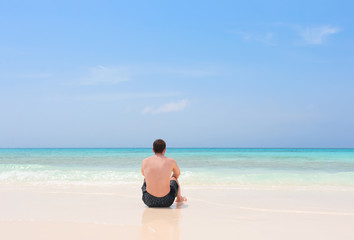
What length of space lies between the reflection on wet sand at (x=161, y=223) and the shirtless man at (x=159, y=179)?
0.15 meters

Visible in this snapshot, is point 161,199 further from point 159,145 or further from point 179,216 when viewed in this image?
point 159,145

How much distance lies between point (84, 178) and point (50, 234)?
694 cm

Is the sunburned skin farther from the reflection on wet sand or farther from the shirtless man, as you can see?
the reflection on wet sand

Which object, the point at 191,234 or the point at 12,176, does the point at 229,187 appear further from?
the point at 12,176

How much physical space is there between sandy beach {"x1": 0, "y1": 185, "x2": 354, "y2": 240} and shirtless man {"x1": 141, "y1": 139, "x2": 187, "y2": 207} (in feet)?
0.64

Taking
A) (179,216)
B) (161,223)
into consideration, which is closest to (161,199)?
(179,216)

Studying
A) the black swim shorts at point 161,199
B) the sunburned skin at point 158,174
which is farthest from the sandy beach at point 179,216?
the sunburned skin at point 158,174

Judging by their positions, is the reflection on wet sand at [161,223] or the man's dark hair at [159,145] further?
the man's dark hair at [159,145]

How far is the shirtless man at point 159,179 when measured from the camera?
5.17 meters

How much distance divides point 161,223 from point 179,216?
1.71ft

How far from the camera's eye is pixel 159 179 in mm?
5160

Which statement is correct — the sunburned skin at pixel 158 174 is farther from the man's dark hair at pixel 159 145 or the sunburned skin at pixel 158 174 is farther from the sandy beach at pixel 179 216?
the sandy beach at pixel 179 216

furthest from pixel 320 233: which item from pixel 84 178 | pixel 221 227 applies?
pixel 84 178

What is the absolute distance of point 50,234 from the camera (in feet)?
11.8
